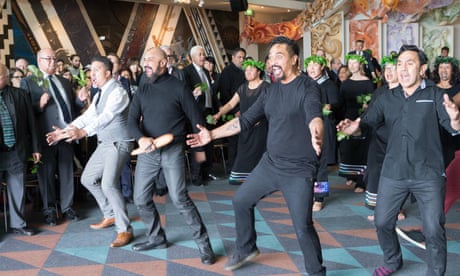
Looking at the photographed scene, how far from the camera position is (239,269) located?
377 centimetres

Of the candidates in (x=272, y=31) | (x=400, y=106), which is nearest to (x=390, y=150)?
(x=400, y=106)

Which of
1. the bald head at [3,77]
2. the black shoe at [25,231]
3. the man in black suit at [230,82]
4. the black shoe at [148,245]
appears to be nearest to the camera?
the black shoe at [148,245]

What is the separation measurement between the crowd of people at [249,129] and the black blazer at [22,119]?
0.04 feet

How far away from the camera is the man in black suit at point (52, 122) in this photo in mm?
5082

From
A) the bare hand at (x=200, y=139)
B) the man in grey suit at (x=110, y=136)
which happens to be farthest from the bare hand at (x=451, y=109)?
the man in grey suit at (x=110, y=136)

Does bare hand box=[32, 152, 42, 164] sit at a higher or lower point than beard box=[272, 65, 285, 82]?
lower

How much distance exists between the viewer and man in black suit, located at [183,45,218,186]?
6922 millimetres

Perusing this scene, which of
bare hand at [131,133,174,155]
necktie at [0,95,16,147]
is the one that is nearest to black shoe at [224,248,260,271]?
bare hand at [131,133,174,155]

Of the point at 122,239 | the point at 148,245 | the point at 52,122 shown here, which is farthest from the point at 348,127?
the point at 52,122

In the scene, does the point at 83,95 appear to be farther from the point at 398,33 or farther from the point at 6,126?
the point at 398,33

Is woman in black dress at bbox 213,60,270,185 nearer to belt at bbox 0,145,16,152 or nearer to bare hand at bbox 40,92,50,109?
bare hand at bbox 40,92,50,109

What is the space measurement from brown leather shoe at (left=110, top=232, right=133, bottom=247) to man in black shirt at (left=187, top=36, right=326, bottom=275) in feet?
4.47

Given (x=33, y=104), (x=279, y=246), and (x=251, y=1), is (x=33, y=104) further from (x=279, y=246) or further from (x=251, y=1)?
(x=251, y=1)

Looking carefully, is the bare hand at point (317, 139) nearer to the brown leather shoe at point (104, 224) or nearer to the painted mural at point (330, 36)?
the brown leather shoe at point (104, 224)
